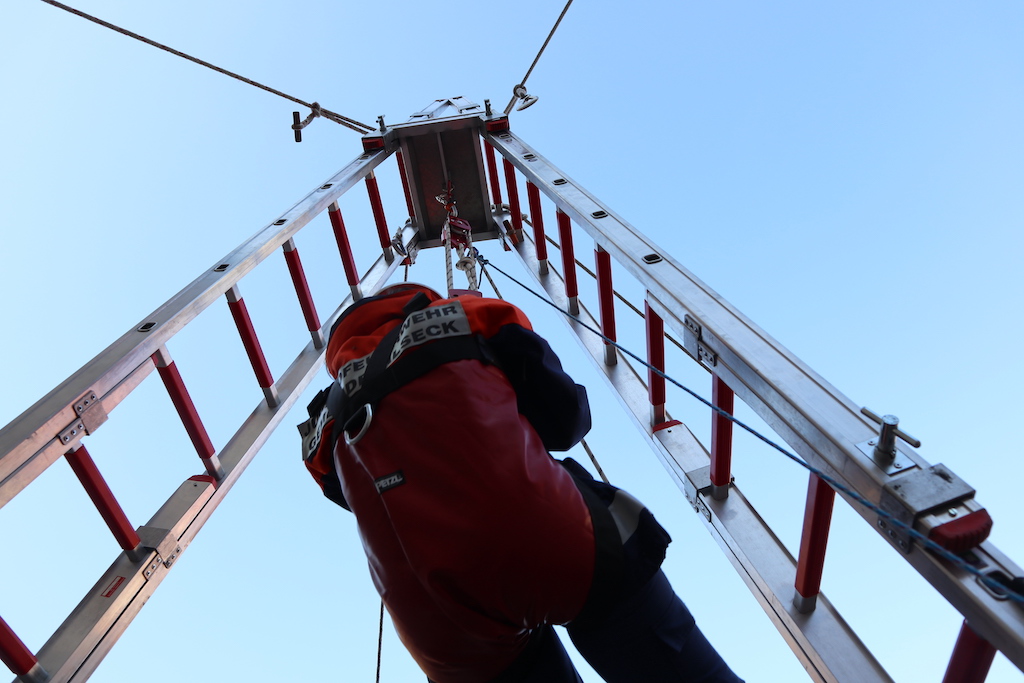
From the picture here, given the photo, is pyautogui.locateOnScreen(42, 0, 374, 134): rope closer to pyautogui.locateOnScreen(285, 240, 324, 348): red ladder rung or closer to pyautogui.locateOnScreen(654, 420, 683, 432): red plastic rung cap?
pyautogui.locateOnScreen(285, 240, 324, 348): red ladder rung

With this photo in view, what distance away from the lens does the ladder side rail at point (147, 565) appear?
2.27 meters

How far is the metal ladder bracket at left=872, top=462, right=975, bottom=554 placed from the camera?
1.44 m

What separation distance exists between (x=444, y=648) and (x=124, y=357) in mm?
1617

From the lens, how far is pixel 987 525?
1.41 meters

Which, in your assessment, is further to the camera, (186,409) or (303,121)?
(303,121)

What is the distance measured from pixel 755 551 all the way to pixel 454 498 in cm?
129

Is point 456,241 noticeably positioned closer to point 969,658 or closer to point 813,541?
point 813,541

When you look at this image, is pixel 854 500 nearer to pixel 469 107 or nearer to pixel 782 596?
pixel 782 596

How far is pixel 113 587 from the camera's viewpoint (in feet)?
8.16

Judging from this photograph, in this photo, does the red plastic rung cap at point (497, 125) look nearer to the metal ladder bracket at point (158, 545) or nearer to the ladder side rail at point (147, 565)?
the ladder side rail at point (147, 565)

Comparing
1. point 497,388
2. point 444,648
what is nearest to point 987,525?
point 497,388

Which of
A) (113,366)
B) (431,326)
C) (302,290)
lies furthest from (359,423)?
(302,290)

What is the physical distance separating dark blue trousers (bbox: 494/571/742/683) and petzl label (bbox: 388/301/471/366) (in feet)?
2.84

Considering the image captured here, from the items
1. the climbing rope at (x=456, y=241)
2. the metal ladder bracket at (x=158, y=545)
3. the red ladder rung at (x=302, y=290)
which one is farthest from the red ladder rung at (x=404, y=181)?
the metal ladder bracket at (x=158, y=545)
